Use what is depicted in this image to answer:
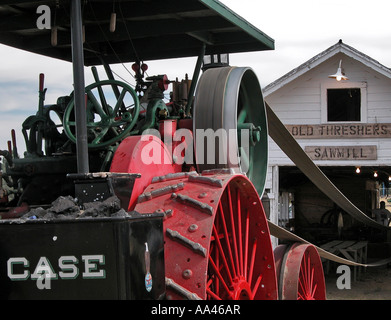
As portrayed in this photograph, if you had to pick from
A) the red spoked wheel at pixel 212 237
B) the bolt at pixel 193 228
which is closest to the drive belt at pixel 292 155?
the red spoked wheel at pixel 212 237

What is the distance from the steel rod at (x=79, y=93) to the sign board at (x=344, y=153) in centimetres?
1249

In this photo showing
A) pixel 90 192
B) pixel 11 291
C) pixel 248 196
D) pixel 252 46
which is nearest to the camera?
pixel 11 291

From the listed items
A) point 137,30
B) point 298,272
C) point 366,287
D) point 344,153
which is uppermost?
point 137,30

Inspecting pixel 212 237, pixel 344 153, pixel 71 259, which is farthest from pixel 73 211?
pixel 344 153

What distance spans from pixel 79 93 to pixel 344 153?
13.0 metres

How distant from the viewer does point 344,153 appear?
15516 millimetres

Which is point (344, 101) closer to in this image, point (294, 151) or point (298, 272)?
point (294, 151)

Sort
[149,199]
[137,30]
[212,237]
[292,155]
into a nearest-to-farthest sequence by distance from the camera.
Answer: [149,199]
[212,237]
[137,30]
[292,155]

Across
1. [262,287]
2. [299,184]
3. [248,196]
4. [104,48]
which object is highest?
[104,48]

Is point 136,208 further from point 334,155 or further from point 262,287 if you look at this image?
point 334,155

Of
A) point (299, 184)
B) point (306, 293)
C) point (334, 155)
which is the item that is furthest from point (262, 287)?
point (299, 184)

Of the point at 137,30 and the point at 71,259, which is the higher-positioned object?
the point at 137,30

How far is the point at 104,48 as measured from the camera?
212 inches
